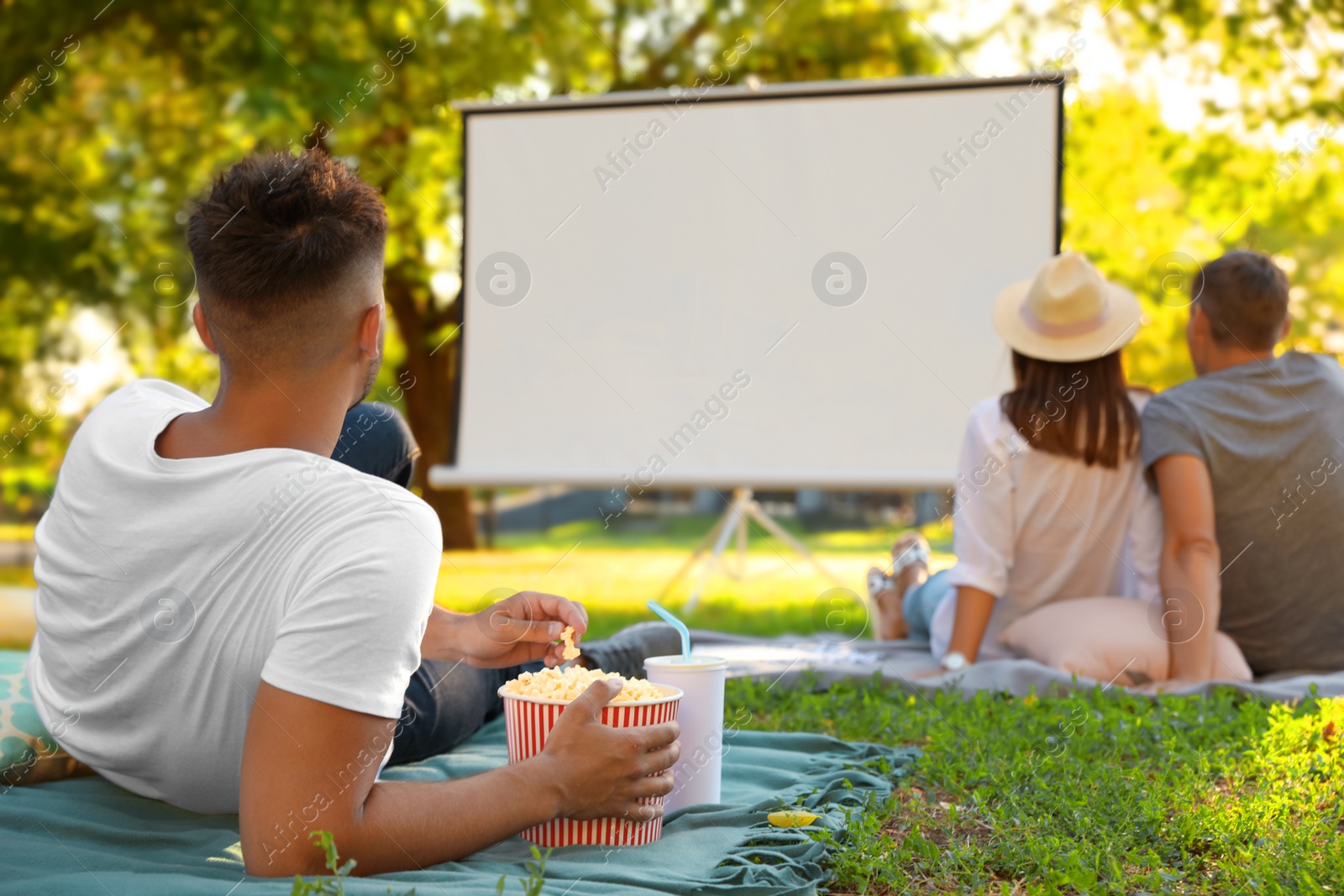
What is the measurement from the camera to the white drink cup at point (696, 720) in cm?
203

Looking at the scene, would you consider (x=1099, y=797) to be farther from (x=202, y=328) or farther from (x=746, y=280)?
(x=746, y=280)

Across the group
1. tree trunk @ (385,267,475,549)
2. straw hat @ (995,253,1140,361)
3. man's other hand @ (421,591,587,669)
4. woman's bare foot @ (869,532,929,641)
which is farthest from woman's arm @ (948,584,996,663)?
tree trunk @ (385,267,475,549)

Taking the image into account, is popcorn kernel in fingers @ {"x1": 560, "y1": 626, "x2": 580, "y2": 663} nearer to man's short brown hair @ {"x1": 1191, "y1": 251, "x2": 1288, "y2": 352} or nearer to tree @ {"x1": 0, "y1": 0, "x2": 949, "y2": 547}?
man's short brown hair @ {"x1": 1191, "y1": 251, "x2": 1288, "y2": 352}

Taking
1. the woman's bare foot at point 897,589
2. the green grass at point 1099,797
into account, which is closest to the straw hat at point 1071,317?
the green grass at point 1099,797

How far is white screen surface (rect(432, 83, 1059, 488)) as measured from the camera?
224 inches

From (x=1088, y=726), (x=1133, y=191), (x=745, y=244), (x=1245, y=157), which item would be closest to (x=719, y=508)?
(x=1133, y=191)

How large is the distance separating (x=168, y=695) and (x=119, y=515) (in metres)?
0.28

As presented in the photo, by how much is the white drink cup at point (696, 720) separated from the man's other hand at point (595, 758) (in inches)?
8.7

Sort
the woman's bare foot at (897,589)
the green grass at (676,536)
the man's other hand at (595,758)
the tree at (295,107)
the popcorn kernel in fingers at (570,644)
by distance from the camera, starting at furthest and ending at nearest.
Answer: the green grass at (676,536)
the tree at (295,107)
the woman's bare foot at (897,589)
the popcorn kernel in fingers at (570,644)
the man's other hand at (595,758)

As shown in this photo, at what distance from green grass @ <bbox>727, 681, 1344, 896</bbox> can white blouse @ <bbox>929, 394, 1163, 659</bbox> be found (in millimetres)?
602

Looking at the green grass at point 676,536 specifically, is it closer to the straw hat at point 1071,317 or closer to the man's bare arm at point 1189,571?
the straw hat at point 1071,317

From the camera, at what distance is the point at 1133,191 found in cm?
1416

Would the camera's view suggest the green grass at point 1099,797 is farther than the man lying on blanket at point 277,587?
Yes

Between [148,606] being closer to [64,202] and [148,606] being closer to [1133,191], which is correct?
[64,202]
